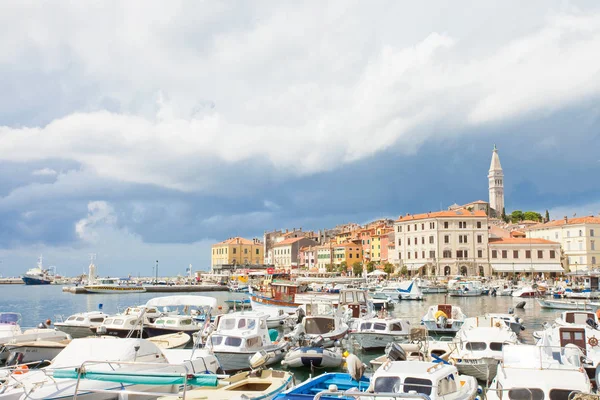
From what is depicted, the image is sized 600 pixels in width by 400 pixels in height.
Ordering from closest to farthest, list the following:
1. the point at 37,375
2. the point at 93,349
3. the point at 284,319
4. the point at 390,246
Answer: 1. the point at 37,375
2. the point at 93,349
3. the point at 284,319
4. the point at 390,246

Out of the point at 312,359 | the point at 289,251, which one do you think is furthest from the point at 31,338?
the point at 289,251

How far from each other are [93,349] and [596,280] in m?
78.9

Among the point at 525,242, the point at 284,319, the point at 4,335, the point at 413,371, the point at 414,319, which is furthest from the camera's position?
the point at 525,242

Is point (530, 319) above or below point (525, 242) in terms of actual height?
below

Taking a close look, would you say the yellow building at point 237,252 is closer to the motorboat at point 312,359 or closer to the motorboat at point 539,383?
the motorboat at point 312,359

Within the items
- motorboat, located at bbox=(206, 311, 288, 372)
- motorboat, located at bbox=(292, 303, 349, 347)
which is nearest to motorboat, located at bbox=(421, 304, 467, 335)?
motorboat, located at bbox=(292, 303, 349, 347)

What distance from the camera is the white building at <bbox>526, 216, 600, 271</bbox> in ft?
351

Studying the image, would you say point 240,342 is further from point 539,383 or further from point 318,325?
point 539,383

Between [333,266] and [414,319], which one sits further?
[333,266]

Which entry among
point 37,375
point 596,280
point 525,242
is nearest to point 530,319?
point 596,280

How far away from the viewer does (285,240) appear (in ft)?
536

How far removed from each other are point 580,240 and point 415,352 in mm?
101610

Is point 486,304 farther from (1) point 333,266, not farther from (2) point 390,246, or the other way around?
(1) point 333,266

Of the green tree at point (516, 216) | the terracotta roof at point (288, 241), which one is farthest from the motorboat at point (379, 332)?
the green tree at point (516, 216)
